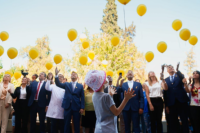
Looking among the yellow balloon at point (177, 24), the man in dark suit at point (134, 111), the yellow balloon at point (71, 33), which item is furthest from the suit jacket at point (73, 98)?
the yellow balloon at point (177, 24)

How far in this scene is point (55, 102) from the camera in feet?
16.6

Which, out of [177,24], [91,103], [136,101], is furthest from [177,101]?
[177,24]

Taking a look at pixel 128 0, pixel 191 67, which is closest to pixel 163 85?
pixel 128 0

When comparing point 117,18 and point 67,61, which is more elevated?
point 117,18

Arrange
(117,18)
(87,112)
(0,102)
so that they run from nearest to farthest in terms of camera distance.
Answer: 1. (87,112)
2. (0,102)
3. (117,18)

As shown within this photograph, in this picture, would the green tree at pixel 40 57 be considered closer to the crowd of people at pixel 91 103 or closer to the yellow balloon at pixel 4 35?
the yellow balloon at pixel 4 35

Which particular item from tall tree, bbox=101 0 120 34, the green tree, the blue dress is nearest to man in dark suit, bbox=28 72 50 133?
the blue dress

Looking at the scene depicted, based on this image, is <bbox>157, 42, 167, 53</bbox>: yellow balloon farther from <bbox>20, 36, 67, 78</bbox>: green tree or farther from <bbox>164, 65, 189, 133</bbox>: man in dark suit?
<bbox>20, 36, 67, 78</bbox>: green tree

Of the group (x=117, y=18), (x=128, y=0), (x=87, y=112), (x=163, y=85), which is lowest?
(x=87, y=112)

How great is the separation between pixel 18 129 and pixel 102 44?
13.0m

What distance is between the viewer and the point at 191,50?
20.4 m

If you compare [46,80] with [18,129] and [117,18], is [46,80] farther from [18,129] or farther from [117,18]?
[117,18]

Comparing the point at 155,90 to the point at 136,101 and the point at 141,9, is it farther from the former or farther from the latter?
the point at 141,9

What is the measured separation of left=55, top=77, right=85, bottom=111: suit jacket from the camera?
4797mm
